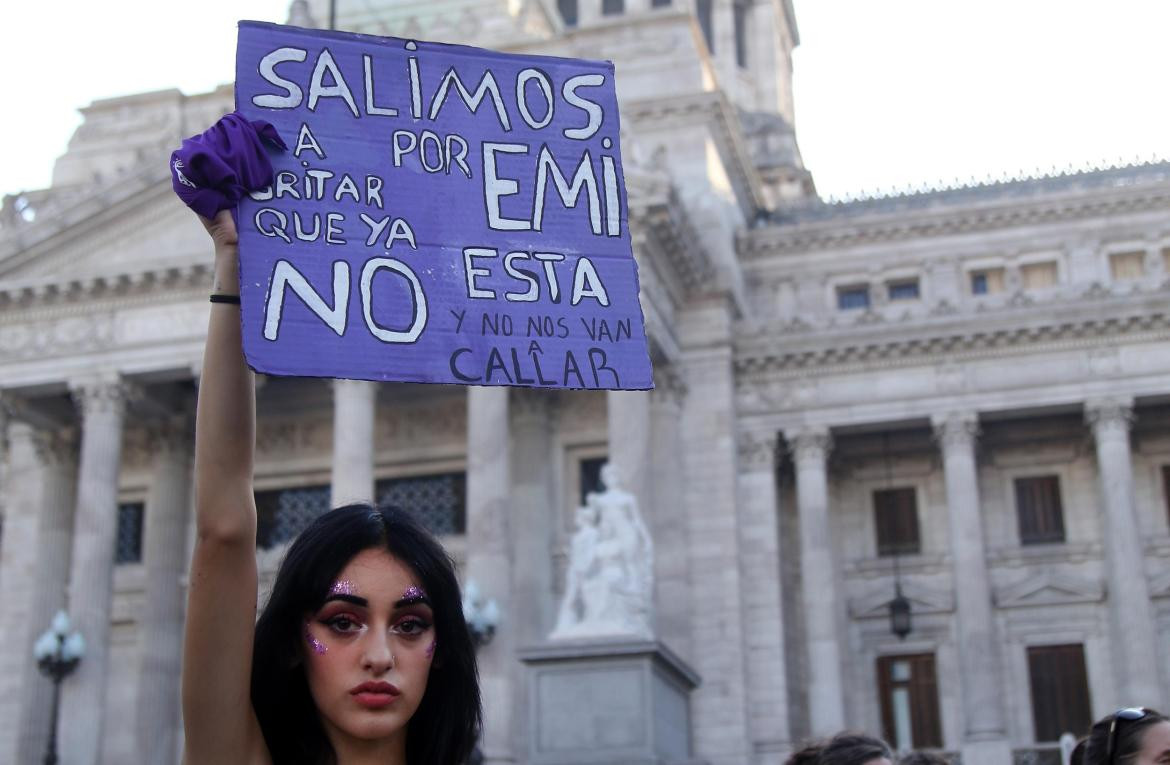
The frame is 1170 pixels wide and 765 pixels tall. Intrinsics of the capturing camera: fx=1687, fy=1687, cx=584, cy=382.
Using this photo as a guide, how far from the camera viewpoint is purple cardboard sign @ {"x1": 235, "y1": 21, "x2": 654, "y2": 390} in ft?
11.4

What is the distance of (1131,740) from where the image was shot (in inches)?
190

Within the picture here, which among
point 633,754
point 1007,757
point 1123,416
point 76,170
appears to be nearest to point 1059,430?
point 1123,416

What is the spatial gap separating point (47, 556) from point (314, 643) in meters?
35.2

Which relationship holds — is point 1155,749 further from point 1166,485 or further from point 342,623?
point 1166,485

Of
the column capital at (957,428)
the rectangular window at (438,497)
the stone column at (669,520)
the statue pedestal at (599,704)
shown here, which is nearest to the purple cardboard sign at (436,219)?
the statue pedestal at (599,704)

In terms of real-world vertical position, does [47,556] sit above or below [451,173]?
above

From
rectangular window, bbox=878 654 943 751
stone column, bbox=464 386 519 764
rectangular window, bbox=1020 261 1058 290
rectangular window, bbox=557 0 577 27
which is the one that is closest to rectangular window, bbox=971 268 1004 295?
rectangular window, bbox=1020 261 1058 290

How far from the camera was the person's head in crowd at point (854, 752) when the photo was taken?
523 centimetres

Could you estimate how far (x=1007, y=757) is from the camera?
107ft

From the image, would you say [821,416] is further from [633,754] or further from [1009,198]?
[633,754]

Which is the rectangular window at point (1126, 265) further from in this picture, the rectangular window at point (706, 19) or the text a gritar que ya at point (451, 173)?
the text a gritar que ya at point (451, 173)

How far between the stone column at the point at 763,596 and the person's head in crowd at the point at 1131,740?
28.7 meters

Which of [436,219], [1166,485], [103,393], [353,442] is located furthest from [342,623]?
[1166,485]

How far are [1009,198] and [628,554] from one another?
60.6ft
